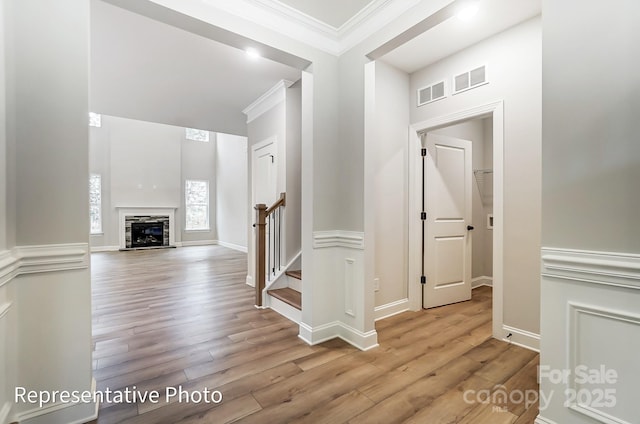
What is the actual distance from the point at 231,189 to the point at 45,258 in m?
8.19

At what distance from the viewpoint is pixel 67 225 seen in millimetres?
1495

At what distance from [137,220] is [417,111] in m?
9.09

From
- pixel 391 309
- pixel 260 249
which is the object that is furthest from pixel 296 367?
pixel 260 249

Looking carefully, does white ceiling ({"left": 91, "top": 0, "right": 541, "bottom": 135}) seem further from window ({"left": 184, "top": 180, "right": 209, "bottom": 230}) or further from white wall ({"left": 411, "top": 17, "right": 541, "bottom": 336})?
window ({"left": 184, "top": 180, "right": 209, "bottom": 230})

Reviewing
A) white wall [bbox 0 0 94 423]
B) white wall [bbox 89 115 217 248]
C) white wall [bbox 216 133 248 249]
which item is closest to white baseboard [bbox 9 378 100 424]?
white wall [bbox 0 0 94 423]

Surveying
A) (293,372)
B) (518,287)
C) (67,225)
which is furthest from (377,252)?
(67,225)

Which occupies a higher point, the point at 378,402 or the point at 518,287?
the point at 518,287

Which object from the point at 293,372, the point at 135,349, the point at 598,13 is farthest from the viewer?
the point at 135,349

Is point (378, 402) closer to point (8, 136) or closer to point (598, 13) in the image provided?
point (598, 13)

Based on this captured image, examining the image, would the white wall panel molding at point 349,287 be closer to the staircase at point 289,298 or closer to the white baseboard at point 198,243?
the staircase at point 289,298

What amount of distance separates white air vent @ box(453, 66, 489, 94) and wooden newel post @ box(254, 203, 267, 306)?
2491 mm

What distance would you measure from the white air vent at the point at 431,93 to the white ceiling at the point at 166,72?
4.90 feet

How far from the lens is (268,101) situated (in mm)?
4125

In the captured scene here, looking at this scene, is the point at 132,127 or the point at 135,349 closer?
the point at 135,349
